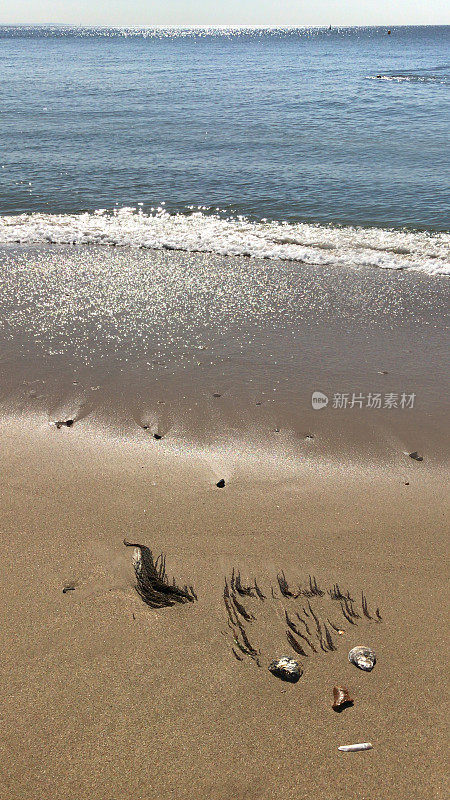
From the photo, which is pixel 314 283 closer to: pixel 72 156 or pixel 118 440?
pixel 118 440

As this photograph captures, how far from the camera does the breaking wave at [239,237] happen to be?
9086 millimetres

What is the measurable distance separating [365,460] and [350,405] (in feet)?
2.91

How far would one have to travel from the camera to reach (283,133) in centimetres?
1791

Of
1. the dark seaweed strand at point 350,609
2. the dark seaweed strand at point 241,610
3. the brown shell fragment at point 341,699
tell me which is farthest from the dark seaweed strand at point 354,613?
the dark seaweed strand at point 241,610

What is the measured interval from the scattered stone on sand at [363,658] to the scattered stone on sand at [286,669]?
1.10 ft

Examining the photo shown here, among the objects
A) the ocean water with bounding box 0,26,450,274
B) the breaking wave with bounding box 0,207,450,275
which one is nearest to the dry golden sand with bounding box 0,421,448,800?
the breaking wave with bounding box 0,207,450,275

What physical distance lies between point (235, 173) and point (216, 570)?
12.4m

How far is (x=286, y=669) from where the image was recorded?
3.02 m

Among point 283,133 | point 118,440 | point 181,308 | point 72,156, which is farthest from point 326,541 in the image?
→ point 283,133

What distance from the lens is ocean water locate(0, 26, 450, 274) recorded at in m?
9.98

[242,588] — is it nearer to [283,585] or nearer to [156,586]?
[283,585]

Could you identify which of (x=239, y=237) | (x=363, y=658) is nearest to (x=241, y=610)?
(x=363, y=658)

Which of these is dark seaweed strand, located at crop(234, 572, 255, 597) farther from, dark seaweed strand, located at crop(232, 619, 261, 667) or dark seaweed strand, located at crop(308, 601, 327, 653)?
dark seaweed strand, located at crop(308, 601, 327, 653)

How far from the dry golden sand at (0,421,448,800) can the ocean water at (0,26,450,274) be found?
5815 mm
